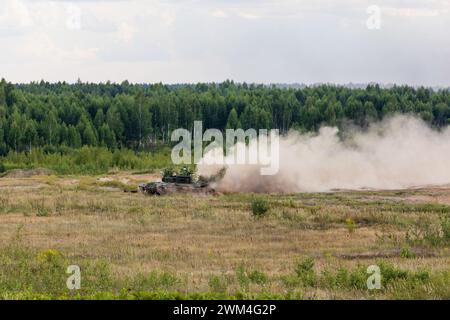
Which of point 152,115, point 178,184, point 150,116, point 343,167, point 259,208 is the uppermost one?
point 152,115

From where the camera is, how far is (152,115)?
112250 millimetres

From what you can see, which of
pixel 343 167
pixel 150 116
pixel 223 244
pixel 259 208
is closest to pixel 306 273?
pixel 223 244

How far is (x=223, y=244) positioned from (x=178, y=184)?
2207 centimetres

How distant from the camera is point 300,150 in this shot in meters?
59.0

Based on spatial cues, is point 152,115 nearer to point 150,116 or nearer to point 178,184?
point 150,116

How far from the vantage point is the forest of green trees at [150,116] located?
9625cm

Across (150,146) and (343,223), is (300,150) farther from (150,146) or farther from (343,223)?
(150,146)

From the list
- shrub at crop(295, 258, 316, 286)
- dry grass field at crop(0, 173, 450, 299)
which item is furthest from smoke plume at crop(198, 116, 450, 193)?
shrub at crop(295, 258, 316, 286)

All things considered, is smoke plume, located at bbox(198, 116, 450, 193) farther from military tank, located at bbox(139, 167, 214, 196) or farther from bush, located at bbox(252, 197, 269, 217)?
bush, located at bbox(252, 197, 269, 217)

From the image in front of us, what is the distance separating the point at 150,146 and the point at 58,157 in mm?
25847

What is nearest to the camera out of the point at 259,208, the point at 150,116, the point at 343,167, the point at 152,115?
the point at 259,208

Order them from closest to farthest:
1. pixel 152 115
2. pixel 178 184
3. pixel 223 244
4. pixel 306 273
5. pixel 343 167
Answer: pixel 306 273 < pixel 223 244 < pixel 178 184 < pixel 343 167 < pixel 152 115

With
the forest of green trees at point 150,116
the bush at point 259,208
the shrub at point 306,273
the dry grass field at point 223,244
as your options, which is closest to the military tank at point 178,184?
the dry grass field at point 223,244

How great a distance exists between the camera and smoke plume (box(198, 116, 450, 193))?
181 ft
